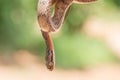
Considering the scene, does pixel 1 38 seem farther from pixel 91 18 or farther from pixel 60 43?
pixel 91 18

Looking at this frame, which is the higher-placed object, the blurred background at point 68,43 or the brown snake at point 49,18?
the brown snake at point 49,18

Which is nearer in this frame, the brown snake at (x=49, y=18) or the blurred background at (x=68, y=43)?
the brown snake at (x=49, y=18)

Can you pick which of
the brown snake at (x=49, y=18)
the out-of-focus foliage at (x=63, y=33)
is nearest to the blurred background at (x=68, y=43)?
the out-of-focus foliage at (x=63, y=33)

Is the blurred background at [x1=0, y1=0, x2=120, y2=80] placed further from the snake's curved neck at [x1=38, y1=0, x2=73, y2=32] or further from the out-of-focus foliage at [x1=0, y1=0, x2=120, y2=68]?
the snake's curved neck at [x1=38, y1=0, x2=73, y2=32]

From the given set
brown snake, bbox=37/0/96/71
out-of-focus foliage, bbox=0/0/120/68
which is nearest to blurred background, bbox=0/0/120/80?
out-of-focus foliage, bbox=0/0/120/68

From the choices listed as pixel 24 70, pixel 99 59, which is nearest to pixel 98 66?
pixel 99 59

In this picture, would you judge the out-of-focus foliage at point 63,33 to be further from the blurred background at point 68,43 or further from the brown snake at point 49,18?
the brown snake at point 49,18

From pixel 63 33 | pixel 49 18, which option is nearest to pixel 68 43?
pixel 63 33
